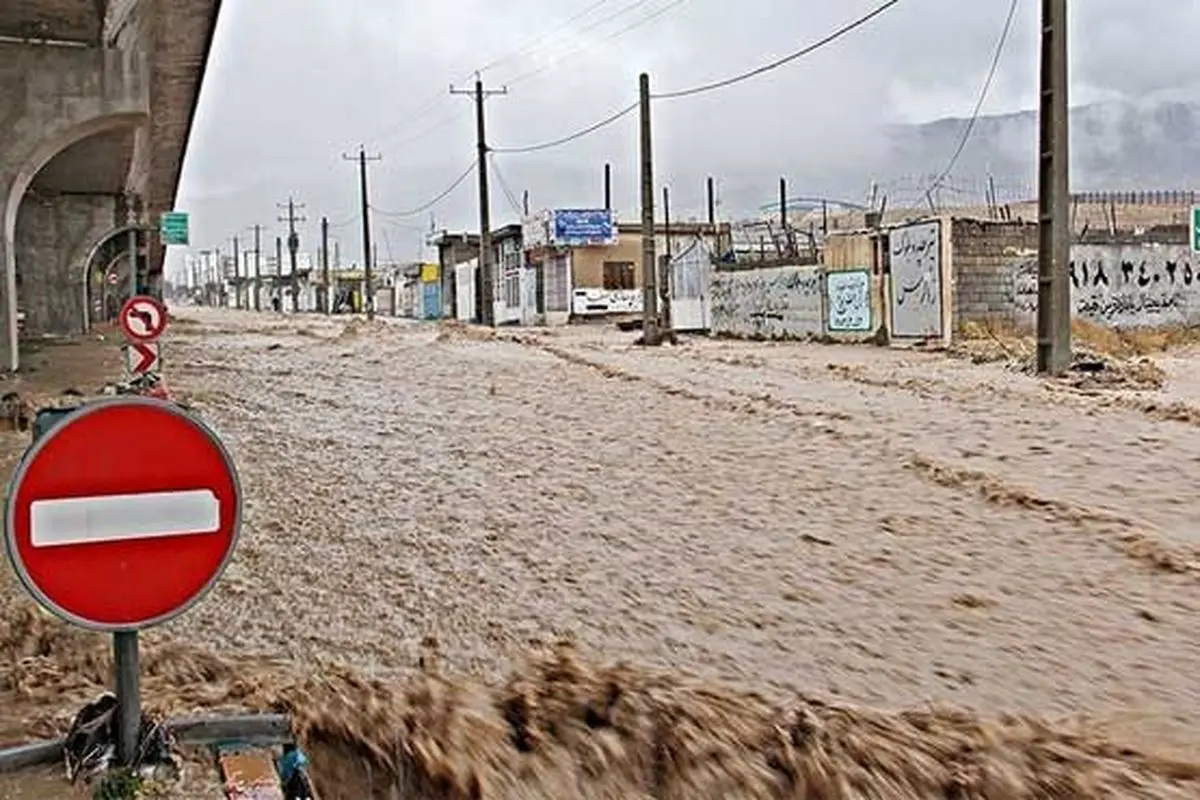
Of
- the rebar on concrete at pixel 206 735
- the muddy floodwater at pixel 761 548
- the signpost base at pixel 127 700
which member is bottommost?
the muddy floodwater at pixel 761 548

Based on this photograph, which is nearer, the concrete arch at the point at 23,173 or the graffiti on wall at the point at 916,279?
the concrete arch at the point at 23,173

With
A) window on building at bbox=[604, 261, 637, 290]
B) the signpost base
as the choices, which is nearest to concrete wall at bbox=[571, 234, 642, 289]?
window on building at bbox=[604, 261, 637, 290]

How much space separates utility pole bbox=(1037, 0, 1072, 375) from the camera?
1881 cm

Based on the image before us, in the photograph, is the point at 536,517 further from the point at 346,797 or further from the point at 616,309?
the point at 616,309

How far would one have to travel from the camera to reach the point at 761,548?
743 cm

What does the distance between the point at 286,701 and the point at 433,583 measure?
2295 millimetres

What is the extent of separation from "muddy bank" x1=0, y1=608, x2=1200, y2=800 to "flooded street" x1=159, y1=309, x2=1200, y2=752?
1.07 ft

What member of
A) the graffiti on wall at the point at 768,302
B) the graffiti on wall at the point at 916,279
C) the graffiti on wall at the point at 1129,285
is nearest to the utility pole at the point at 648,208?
the graffiti on wall at the point at 768,302

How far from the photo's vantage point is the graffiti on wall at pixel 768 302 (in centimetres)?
3291

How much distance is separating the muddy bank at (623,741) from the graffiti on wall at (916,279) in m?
23.3

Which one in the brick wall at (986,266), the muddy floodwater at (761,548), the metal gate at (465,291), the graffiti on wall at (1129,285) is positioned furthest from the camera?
the metal gate at (465,291)

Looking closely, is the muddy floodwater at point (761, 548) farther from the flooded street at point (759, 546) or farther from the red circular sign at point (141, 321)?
the red circular sign at point (141, 321)

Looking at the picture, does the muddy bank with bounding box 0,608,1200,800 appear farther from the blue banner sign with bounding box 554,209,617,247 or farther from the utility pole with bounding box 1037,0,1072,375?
the blue banner sign with bounding box 554,209,617,247

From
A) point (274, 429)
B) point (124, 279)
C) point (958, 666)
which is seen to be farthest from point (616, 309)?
point (958, 666)
